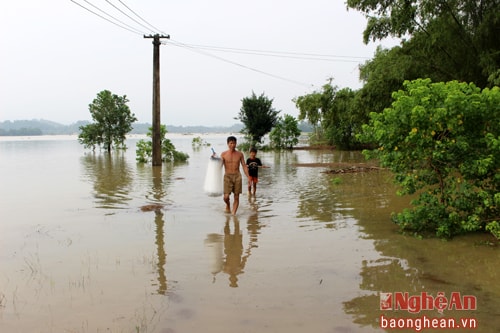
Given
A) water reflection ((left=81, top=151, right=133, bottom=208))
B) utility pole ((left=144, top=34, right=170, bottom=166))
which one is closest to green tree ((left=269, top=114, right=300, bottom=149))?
utility pole ((left=144, top=34, right=170, bottom=166))

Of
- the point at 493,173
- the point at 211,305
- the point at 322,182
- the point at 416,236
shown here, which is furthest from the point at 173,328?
the point at 322,182

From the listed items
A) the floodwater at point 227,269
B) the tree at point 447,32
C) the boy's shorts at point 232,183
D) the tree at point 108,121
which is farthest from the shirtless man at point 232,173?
the tree at point 108,121

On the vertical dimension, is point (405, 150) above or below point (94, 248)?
above

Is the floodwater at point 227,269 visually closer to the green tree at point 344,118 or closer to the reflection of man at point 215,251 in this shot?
the reflection of man at point 215,251

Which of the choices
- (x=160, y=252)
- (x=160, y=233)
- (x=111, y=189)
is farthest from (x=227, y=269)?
(x=111, y=189)

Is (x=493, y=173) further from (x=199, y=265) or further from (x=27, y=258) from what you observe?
(x=27, y=258)

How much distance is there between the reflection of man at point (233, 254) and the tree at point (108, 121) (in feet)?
109

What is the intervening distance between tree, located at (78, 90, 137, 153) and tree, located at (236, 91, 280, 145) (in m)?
12.8

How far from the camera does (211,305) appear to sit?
4.74 metres

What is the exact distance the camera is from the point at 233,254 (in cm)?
676

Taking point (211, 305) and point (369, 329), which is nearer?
point (369, 329)

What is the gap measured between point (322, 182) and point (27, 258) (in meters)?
11.3

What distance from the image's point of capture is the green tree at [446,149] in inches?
279

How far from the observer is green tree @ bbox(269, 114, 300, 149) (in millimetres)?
43500
